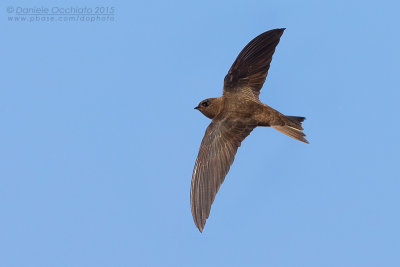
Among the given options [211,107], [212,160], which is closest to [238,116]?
[211,107]

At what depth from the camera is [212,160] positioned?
11867 mm

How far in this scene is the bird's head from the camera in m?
12.5

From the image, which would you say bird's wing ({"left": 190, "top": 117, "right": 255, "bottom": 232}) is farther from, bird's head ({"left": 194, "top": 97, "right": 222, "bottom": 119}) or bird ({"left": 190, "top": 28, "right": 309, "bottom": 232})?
bird's head ({"left": 194, "top": 97, "right": 222, "bottom": 119})

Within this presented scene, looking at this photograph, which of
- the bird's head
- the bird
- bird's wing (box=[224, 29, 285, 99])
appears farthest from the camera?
the bird's head

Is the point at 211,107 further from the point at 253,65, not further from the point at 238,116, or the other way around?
the point at 253,65

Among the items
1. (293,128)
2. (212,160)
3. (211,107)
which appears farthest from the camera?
(211,107)

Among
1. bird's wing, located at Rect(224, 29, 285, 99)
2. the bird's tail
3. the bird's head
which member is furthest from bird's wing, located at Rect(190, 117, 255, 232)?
bird's wing, located at Rect(224, 29, 285, 99)

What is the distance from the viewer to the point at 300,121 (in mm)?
12039

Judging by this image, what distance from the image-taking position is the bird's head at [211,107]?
1250 cm

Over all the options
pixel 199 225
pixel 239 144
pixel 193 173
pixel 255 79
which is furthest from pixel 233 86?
pixel 199 225

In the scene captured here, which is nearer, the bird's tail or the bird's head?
the bird's tail

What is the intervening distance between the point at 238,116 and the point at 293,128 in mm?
1129

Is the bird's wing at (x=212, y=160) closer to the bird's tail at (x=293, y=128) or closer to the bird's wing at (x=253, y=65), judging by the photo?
the bird's tail at (x=293, y=128)

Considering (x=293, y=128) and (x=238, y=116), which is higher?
(x=238, y=116)
